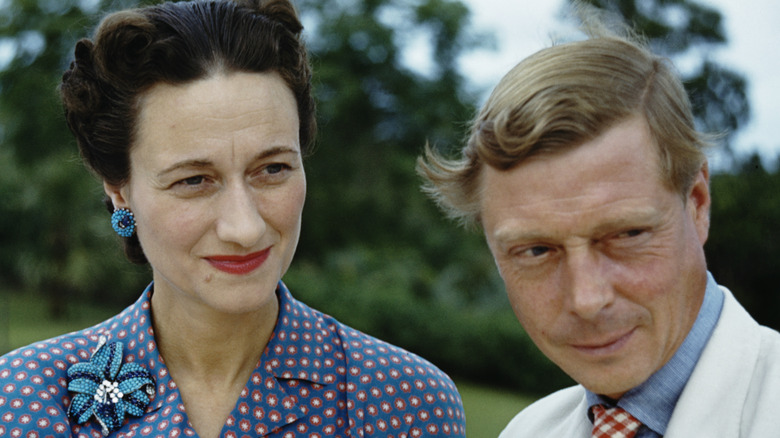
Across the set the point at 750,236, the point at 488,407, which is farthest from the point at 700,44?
the point at 488,407

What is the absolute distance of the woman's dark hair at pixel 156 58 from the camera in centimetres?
274

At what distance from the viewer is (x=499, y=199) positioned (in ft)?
7.94

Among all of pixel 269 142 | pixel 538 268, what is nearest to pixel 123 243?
pixel 269 142

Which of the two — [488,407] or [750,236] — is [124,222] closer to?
[488,407]

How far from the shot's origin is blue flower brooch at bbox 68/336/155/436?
273 centimetres

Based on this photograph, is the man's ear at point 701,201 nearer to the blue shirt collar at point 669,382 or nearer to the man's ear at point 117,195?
the blue shirt collar at point 669,382

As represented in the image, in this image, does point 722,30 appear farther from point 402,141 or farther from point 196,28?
point 196,28

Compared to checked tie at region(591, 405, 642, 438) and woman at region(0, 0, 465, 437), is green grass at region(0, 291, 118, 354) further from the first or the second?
checked tie at region(591, 405, 642, 438)

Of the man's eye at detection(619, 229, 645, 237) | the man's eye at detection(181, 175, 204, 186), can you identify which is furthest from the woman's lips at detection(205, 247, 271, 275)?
the man's eye at detection(619, 229, 645, 237)

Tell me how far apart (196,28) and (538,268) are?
4.44ft

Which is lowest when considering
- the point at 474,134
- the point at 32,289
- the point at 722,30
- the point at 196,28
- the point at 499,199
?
the point at 32,289

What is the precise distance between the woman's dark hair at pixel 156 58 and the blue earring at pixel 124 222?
108mm

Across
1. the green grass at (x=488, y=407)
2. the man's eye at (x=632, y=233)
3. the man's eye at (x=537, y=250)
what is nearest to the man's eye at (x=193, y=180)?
the man's eye at (x=537, y=250)

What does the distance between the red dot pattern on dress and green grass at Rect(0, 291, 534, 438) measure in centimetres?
809
